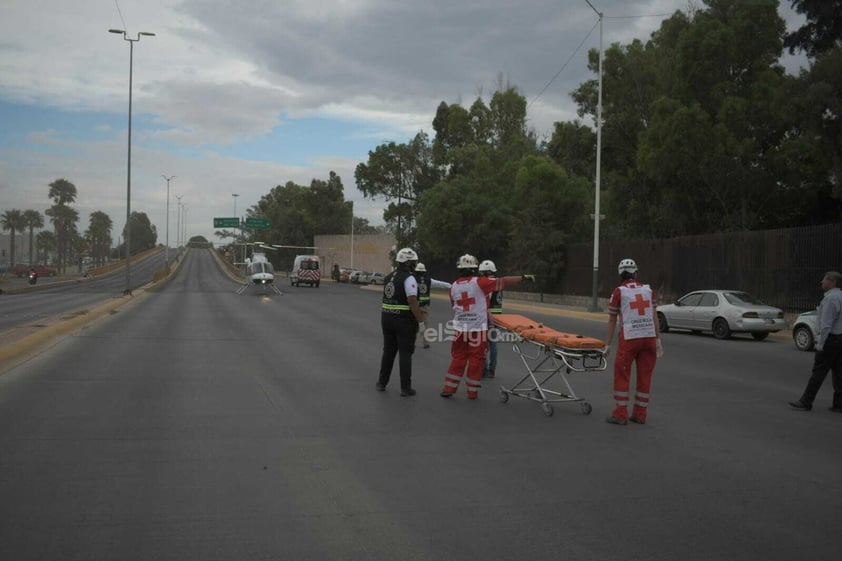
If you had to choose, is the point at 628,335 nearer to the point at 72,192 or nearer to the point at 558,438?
the point at 558,438

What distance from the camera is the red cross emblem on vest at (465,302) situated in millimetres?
9164

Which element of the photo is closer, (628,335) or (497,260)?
(628,335)

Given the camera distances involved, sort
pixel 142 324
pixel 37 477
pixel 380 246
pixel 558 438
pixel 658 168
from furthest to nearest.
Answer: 1. pixel 380 246
2. pixel 658 168
3. pixel 142 324
4. pixel 558 438
5. pixel 37 477

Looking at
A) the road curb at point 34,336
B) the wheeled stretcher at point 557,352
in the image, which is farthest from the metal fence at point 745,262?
the road curb at point 34,336

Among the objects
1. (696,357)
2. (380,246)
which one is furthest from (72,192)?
(696,357)

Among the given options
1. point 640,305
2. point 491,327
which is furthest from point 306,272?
point 640,305

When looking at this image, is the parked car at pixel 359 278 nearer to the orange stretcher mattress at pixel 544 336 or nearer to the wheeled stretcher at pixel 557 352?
the orange stretcher mattress at pixel 544 336

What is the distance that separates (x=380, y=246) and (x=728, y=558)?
250ft

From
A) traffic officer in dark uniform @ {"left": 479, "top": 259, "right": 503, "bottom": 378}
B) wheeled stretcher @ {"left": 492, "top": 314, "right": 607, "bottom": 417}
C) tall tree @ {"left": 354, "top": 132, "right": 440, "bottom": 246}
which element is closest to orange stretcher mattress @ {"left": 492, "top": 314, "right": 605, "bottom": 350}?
wheeled stretcher @ {"left": 492, "top": 314, "right": 607, "bottom": 417}

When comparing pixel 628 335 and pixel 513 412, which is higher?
pixel 628 335

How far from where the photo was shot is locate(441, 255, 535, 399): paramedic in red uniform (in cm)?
909

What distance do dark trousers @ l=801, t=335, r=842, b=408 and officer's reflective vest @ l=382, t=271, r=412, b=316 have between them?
4.94m

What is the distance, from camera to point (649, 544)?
4.46 meters

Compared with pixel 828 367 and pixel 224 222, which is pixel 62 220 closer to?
pixel 224 222
